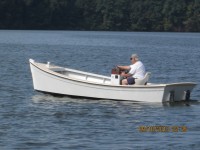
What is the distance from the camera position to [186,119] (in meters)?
24.3

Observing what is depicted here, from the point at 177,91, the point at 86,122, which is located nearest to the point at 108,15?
the point at 177,91

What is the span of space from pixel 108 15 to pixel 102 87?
142076mm

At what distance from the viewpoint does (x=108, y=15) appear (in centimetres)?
16900

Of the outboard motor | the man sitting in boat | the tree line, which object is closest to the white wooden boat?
the outboard motor

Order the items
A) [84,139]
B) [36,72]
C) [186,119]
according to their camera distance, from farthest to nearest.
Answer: [36,72], [186,119], [84,139]

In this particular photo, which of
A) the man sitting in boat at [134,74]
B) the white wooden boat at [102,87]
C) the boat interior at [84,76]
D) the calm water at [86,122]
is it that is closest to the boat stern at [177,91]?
the white wooden boat at [102,87]

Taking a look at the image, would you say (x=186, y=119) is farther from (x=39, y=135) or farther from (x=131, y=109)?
(x=39, y=135)

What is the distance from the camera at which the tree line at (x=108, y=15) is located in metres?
158

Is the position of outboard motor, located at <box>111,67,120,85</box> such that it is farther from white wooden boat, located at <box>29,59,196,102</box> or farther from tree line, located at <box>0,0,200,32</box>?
tree line, located at <box>0,0,200,32</box>

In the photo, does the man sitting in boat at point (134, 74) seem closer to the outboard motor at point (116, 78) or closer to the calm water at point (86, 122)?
the outboard motor at point (116, 78)

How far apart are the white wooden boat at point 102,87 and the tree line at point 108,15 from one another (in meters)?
126

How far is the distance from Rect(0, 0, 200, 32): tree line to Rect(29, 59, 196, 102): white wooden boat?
414 feet

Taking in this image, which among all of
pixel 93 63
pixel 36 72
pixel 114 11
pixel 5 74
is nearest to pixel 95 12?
pixel 114 11

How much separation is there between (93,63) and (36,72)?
24334mm
